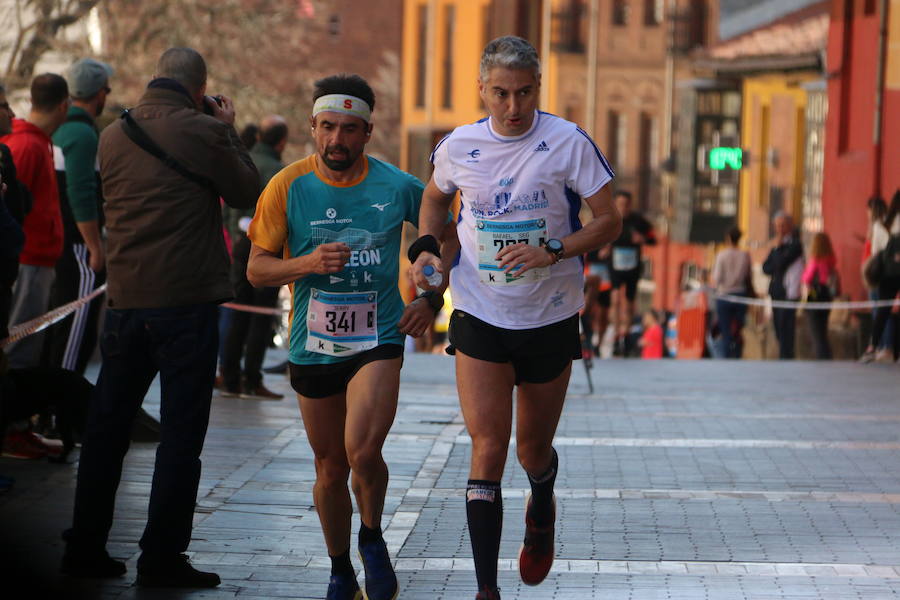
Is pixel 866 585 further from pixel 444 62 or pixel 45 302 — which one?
pixel 444 62

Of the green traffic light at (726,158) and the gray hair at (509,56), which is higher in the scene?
the gray hair at (509,56)

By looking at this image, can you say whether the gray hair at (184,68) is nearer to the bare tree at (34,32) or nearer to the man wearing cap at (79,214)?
the man wearing cap at (79,214)

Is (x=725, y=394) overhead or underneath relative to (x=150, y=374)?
underneath

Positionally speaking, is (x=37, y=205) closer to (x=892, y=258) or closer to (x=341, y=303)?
(x=341, y=303)

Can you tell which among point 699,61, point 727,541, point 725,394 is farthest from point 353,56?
point 727,541

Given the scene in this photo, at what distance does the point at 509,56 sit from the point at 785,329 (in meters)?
16.5

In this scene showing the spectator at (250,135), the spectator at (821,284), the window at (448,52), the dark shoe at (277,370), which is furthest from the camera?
the window at (448,52)

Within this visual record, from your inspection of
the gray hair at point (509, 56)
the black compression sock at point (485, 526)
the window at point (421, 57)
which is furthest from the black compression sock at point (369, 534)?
the window at point (421, 57)

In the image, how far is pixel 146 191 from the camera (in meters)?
6.93

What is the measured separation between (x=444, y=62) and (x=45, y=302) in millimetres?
59716

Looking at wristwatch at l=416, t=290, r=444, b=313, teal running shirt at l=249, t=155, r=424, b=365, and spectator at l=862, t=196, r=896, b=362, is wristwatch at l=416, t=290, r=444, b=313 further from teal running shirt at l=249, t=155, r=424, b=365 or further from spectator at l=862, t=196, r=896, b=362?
spectator at l=862, t=196, r=896, b=362

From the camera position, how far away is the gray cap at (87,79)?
9930 mm

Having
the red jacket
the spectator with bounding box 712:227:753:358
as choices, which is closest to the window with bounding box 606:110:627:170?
the spectator with bounding box 712:227:753:358

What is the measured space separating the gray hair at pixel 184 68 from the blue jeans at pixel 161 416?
0.85 meters
